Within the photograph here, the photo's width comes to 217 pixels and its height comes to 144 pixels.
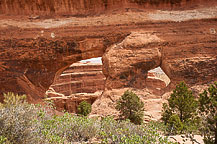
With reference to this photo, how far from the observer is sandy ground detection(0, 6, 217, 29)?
10688 millimetres

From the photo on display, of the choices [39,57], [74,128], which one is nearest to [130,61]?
[39,57]

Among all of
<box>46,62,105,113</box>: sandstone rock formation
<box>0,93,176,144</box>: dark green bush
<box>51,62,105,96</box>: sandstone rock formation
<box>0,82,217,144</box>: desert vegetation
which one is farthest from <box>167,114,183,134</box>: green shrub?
<box>51,62,105,96</box>: sandstone rock formation

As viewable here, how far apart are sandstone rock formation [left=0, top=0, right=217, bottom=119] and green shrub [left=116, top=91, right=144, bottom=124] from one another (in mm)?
1594

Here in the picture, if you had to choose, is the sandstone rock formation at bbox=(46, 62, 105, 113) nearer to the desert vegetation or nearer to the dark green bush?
the desert vegetation

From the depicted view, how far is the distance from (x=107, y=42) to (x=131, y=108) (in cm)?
475

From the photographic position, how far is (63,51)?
10.6m

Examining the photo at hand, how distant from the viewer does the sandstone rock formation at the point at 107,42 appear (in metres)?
10.1

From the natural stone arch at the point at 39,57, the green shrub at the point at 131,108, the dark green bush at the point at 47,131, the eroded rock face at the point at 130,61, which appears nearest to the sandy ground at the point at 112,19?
the natural stone arch at the point at 39,57

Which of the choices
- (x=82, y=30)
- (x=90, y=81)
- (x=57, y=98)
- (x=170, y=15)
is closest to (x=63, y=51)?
(x=82, y=30)

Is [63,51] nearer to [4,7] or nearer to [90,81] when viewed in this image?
[4,7]

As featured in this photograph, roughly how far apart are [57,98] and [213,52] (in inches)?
695

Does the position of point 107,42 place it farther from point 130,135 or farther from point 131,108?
point 130,135

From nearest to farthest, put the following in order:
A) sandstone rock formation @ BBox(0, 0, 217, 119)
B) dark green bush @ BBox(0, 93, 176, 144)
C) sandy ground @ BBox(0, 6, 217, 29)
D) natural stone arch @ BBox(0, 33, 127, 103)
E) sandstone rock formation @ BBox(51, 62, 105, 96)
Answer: dark green bush @ BBox(0, 93, 176, 144), natural stone arch @ BBox(0, 33, 127, 103), sandstone rock formation @ BBox(0, 0, 217, 119), sandy ground @ BBox(0, 6, 217, 29), sandstone rock formation @ BBox(51, 62, 105, 96)

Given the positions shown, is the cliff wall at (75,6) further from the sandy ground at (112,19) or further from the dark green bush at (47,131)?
the dark green bush at (47,131)
